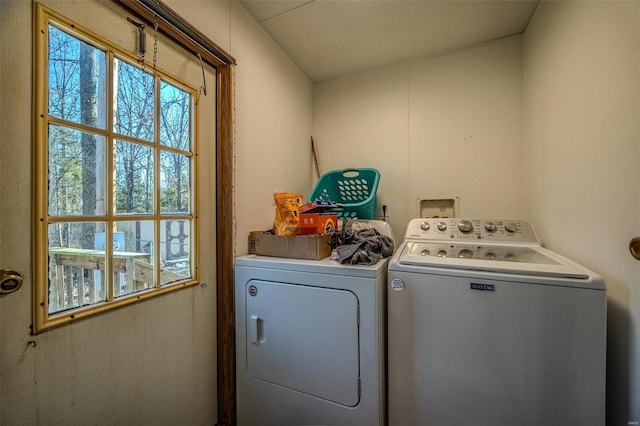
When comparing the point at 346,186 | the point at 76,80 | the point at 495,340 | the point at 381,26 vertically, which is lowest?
the point at 495,340

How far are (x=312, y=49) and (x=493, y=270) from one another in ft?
6.37

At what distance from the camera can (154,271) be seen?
3.53ft

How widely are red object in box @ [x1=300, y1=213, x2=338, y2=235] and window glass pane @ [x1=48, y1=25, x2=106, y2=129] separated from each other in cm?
95

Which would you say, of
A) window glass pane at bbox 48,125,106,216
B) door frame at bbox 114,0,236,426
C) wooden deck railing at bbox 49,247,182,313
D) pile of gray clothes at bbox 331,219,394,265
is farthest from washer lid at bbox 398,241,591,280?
window glass pane at bbox 48,125,106,216

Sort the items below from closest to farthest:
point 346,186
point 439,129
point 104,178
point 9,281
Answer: point 9,281 → point 104,178 → point 439,129 → point 346,186

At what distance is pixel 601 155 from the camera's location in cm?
97

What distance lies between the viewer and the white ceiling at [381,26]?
4.90 feet

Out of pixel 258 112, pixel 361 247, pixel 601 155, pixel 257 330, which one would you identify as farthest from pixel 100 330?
pixel 601 155

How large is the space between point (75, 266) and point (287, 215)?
3.10ft

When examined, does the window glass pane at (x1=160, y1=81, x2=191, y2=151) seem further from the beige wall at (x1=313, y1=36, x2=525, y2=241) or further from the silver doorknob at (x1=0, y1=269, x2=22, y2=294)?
the beige wall at (x1=313, y1=36, x2=525, y2=241)

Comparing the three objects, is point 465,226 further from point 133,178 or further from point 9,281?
point 9,281

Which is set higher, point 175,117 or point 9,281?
point 175,117

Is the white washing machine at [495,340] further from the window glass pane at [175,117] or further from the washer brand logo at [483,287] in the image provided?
the window glass pane at [175,117]

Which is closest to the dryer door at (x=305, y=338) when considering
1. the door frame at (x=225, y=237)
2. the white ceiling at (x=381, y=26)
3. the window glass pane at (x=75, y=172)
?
the door frame at (x=225, y=237)
